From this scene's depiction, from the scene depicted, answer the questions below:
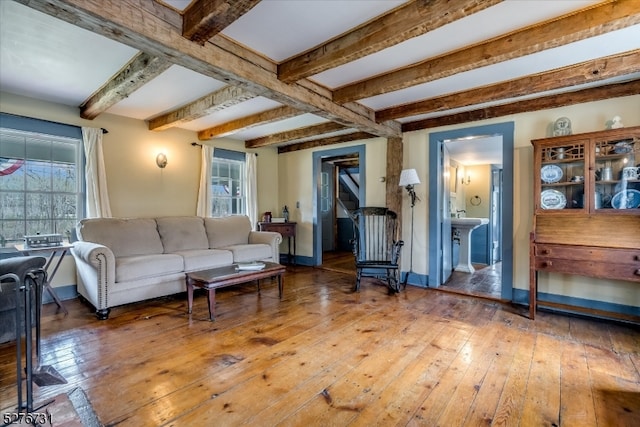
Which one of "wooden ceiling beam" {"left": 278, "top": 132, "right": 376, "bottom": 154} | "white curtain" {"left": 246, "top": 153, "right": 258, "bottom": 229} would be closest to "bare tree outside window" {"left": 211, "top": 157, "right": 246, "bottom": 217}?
"white curtain" {"left": 246, "top": 153, "right": 258, "bottom": 229}

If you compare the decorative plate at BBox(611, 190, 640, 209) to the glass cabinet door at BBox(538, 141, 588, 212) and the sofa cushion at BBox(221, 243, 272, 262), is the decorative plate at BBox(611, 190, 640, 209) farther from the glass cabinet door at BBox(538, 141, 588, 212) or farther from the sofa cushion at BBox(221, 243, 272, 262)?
the sofa cushion at BBox(221, 243, 272, 262)

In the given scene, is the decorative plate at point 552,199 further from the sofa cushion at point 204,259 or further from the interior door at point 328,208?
the interior door at point 328,208

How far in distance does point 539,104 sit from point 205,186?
4696mm

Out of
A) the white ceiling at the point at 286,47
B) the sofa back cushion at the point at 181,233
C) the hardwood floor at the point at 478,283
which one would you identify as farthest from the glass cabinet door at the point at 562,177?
the sofa back cushion at the point at 181,233

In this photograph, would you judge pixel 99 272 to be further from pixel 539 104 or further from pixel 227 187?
pixel 539 104

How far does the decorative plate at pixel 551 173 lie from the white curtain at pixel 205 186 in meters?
4.60

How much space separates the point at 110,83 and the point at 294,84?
1.83 meters

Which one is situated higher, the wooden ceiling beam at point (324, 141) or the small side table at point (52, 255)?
the wooden ceiling beam at point (324, 141)

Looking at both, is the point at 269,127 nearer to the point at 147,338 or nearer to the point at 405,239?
the point at 405,239

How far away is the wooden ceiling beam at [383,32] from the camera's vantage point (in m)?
1.78

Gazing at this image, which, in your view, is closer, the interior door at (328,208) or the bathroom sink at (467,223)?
the bathroom sink at (467,223)

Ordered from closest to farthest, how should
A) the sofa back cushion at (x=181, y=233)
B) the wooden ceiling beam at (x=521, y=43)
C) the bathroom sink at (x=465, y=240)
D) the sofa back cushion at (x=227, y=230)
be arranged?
the wooden ceiling beam at (x=521, y=43) → the sofa back cushion at (x=181, y=233) → the sofa back cushion at (x=227, y=230) → the bathroom sink at (x=465, y=240)

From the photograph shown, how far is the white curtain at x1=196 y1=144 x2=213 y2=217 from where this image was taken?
16.7 ft

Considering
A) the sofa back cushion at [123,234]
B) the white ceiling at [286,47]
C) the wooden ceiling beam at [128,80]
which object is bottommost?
the sofa back cushion at [123,234]
